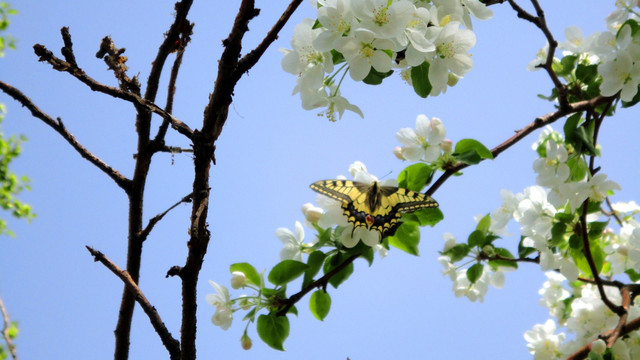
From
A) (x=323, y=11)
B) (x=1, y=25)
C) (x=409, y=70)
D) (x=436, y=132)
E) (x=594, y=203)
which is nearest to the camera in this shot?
(x=323, y=11)

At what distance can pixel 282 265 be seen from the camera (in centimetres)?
141

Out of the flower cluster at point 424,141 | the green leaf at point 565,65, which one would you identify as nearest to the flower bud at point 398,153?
the flower cluster at point 424,141

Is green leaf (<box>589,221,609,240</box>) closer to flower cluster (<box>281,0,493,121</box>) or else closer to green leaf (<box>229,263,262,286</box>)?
flower cluster (<box>281,0,493,121</box>)

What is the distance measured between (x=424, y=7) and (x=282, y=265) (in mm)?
727

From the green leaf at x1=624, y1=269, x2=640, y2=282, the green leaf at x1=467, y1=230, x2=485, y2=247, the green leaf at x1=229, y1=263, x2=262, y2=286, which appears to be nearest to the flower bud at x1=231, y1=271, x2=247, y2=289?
A: the green leaf at x1=229, y1=263, x2=262, y2=286

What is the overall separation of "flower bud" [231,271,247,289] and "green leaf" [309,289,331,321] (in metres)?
0.22

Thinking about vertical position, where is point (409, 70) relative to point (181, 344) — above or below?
above

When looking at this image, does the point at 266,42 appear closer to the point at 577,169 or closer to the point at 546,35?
the point at 546,35

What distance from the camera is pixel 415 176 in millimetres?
1417

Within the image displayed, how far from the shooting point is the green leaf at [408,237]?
1.43m

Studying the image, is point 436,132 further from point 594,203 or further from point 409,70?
point 594,203

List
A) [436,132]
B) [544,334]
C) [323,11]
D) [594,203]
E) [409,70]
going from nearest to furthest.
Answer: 1. [323,11]
2. [409,70]
3. [436,132]
4. [594,203]
5. [544,334]

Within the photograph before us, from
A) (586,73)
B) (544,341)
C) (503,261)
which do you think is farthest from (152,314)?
(544,341)

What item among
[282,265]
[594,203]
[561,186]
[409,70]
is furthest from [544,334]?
[409,70]
